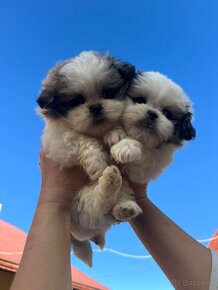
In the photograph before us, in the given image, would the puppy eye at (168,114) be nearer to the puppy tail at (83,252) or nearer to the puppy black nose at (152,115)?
the puppy black nose at (152,115)

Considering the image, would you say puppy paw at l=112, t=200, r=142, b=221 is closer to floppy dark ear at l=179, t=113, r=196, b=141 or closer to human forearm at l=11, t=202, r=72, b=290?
human forearm at l=11, t=202, r=72, b=290

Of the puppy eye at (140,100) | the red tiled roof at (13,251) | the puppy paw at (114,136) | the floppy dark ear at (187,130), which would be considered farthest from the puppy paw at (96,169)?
the red tiled roof at (13,251)

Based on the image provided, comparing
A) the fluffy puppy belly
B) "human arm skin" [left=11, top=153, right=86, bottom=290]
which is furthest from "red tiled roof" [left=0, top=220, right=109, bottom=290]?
"human arm skin" [left=11, top=153, right=86, bottom=290]

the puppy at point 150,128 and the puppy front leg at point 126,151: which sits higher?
the puppy at point 150,128

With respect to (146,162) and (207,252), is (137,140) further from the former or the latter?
(207,252)

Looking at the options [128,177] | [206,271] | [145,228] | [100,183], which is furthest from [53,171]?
[206,271]
